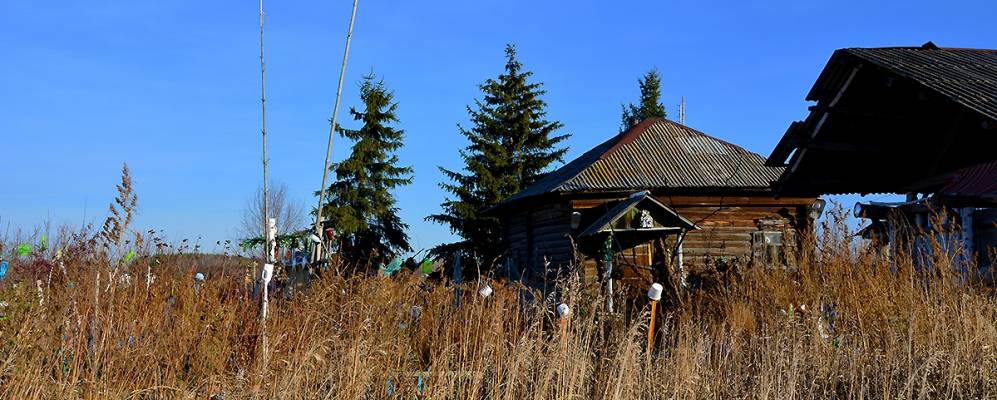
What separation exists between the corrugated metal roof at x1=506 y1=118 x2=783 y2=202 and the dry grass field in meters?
14.1

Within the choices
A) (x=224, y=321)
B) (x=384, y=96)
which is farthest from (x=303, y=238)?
(x=384, y=96)

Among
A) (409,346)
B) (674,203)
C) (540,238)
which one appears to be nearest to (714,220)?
(674,203)

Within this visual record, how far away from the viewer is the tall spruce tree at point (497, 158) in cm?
3131

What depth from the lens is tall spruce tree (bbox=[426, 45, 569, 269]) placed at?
3131 cm

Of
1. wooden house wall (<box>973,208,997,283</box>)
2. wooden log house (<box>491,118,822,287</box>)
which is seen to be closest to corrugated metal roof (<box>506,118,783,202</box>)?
wooden log house (<box>491,118,822,287</box>)

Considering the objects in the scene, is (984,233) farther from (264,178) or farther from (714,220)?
(714,220)

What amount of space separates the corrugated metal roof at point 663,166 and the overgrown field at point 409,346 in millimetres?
14116

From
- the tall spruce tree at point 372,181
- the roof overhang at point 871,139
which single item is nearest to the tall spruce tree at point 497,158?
the tall spruce tree at point 372,181

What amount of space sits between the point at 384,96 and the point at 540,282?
11510 millimetres

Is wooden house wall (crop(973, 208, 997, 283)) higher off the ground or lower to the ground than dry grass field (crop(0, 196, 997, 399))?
higher

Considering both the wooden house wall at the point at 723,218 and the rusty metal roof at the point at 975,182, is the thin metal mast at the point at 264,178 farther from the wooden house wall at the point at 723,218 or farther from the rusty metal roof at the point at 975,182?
the wooden house wall at the point at 723,218

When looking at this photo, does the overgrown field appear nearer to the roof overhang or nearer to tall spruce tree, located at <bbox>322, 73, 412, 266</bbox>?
the roof overhang

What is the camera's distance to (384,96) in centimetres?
3123

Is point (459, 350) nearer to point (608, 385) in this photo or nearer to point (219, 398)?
point (608, 385)
